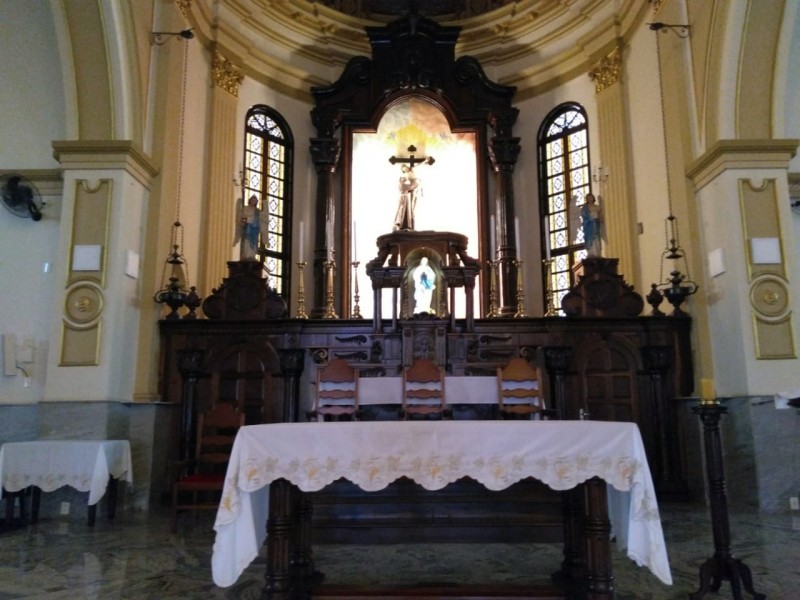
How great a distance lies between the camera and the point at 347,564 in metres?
4.41

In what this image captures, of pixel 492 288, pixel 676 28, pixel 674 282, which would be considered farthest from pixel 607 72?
pixel 674 282

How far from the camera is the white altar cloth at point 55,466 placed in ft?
20.6

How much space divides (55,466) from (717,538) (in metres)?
5.72

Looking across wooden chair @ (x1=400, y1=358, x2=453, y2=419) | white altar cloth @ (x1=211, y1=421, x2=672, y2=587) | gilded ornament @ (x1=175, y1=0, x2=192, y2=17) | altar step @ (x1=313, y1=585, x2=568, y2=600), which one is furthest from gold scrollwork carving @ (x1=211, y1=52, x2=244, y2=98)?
altar step @ (x1=313, y1=585, x2=568, y2=600)

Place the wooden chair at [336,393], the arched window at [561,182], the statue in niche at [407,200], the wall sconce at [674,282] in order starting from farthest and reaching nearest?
1. the arched window at [561,182]
2. the statue in niche at [407,200]
3. the wall sconce at [674,282]
4. the wooden chair at [336,393]

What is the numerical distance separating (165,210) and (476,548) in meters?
6.02

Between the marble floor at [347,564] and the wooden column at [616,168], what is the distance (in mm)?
5041

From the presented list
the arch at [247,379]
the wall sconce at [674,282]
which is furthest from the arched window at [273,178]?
the wall sconce at [674,282]

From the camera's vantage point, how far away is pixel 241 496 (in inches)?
136

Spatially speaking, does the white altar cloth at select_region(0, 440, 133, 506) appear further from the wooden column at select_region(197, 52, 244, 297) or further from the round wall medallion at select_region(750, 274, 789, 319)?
the round wall medallion at select_region(750, 274, 789, 319)

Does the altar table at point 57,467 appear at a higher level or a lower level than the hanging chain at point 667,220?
lower

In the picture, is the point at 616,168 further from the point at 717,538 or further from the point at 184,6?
the point at 717,538

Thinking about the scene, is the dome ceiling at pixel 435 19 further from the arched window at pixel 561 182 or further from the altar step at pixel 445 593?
the altar step at pixel 445 593

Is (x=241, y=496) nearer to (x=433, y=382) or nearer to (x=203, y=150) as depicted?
(x=433, y=382)
